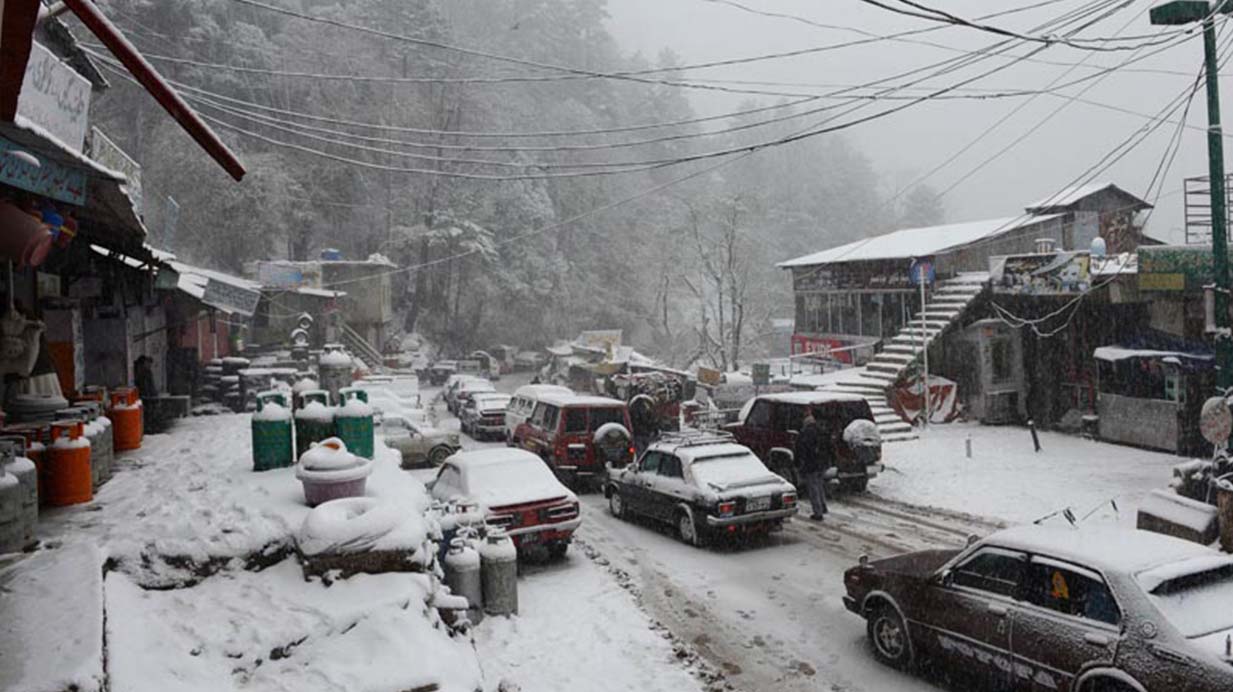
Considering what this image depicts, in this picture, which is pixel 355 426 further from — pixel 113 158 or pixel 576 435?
pixel 576 435

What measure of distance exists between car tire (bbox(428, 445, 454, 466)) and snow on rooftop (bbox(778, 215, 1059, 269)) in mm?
17832

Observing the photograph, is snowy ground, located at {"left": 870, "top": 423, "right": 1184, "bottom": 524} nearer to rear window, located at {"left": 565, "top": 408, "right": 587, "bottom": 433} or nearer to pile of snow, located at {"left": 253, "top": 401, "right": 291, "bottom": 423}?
rear window, located at {"left": 565, "top": 408, "right": 587, "bottom": 433}

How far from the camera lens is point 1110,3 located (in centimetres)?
1002

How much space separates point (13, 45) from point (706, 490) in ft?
33.7

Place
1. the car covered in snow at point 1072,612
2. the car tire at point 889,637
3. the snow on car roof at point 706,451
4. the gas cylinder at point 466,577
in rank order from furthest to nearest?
the snow on car roof at point 706,451 < the gas cylinder at point 466,577 < the car tire at point 889,637 < the car covered in snow at point 1072,612

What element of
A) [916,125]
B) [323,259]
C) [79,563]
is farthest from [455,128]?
[916,125]

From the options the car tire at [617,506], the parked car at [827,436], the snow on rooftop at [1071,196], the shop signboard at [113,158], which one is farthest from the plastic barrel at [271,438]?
the snow on rooftop at [1071,196]

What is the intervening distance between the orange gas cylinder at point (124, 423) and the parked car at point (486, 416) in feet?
48.6

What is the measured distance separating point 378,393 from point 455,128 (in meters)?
39.1

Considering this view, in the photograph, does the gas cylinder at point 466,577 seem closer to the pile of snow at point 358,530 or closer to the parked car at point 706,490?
the pile of snow at point 358,530

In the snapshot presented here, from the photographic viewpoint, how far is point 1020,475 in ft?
53.9

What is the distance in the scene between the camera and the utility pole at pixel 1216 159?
38.9 feet

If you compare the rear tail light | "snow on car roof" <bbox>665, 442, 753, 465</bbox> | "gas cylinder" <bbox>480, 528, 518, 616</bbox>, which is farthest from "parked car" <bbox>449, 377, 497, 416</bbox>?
"gas cylinder" <bbox>480, 528, 518, 616</bbox>

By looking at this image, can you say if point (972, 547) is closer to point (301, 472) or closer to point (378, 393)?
point (301, 472)
